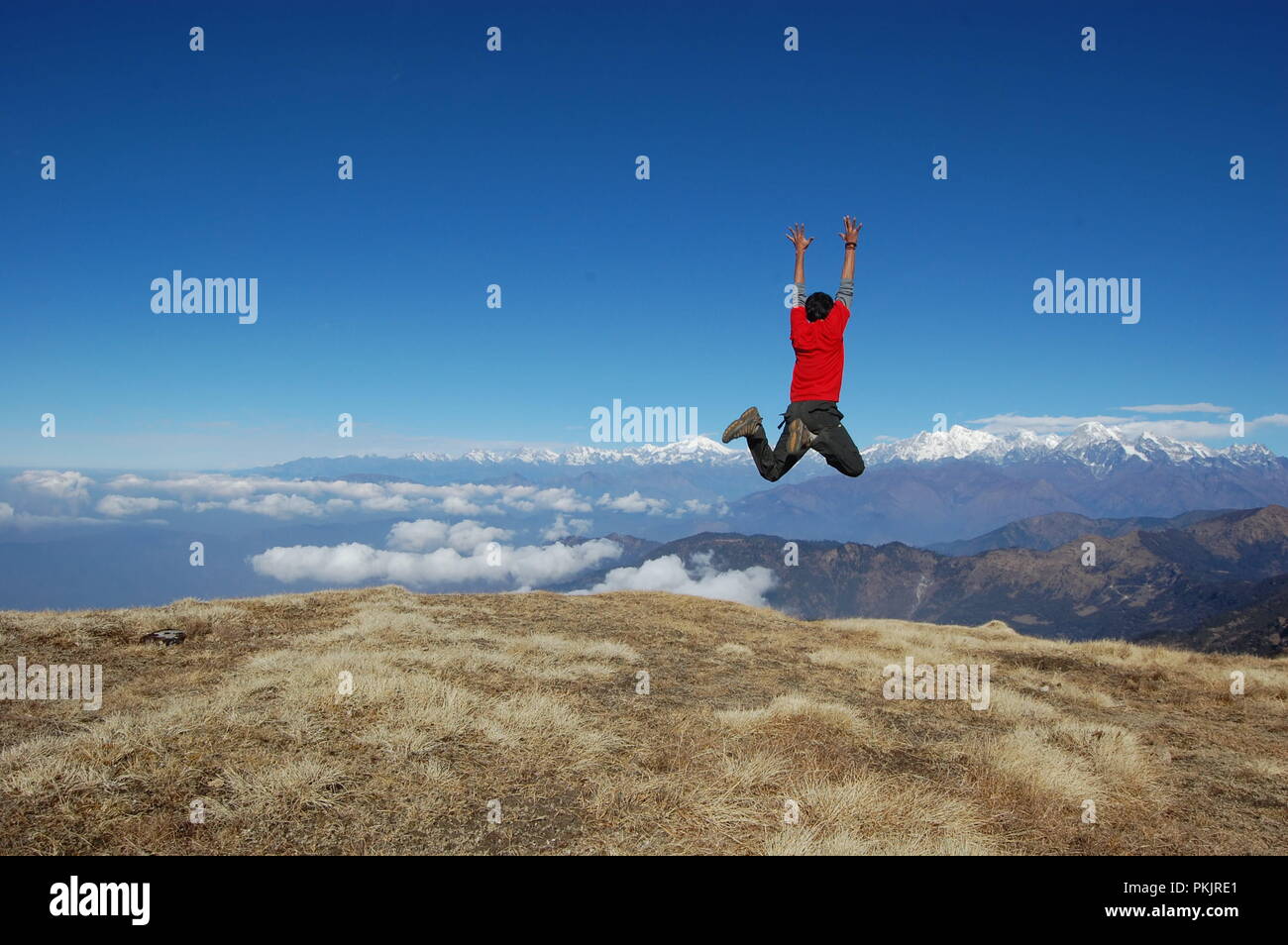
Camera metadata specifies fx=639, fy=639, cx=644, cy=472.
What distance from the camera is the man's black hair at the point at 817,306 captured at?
11.4 m

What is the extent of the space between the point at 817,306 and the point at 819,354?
0.95 metres

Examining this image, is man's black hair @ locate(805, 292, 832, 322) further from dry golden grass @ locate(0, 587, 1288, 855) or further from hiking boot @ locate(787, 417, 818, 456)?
dry golden grass @ locate(0, 587, 1288, 855)

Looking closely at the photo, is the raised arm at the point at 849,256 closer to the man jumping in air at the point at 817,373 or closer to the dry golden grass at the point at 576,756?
the man jumping in air at the point at 817,373

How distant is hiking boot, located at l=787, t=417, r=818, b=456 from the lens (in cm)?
1084

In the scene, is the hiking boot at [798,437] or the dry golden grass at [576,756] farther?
the hiking boot at [798,437]

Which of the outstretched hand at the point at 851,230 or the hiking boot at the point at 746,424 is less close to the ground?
the outstretched hand at the point at 851,230

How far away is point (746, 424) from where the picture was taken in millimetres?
12195

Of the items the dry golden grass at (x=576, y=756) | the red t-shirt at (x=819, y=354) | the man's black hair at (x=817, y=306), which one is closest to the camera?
the dry golden grass at (x=576, y=756)

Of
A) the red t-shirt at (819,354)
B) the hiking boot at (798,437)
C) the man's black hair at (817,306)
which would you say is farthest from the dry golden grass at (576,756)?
the man's black hair at (817,306)

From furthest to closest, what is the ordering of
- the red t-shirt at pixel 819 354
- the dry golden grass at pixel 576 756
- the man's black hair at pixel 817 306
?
the man's black hair at pixel 817 306
the red t-shirt at pixel 819 354
the dry golden grass at pixel 576 756

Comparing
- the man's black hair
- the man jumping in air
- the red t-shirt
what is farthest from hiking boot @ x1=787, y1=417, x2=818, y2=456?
the man's black hair

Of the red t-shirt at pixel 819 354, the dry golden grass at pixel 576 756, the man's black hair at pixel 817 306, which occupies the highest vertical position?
the man's black hair at pixel 817 306

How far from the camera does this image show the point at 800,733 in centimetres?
1183
